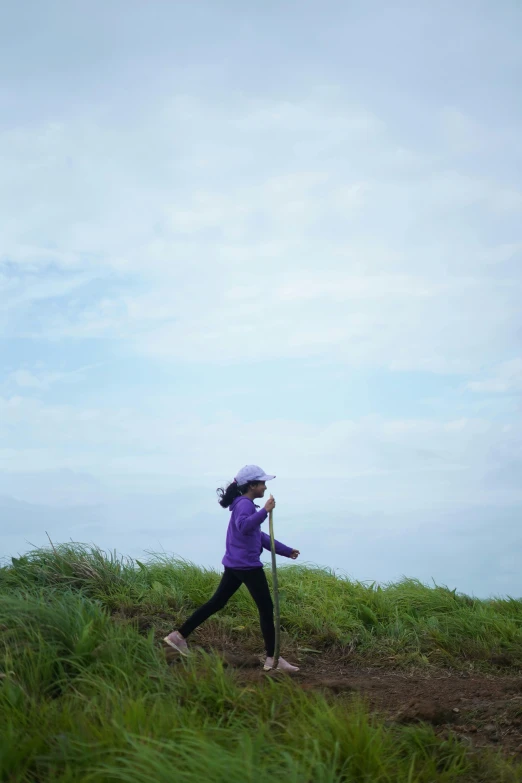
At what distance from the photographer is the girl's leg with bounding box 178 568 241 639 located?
305 inches

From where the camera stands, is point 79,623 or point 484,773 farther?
point 79,623

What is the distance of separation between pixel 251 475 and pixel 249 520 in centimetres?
58

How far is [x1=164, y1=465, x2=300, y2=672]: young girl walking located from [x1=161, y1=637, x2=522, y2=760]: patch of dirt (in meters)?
0.46

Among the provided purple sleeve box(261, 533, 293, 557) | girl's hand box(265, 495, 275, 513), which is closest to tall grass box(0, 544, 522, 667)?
purple sleeve box(261, 533, 293, 557)

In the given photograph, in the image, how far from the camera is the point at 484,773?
482 cm

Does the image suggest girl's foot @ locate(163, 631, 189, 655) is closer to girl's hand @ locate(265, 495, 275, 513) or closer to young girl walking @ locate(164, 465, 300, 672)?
young girl walking @ locate(164, 465, 300, 672)

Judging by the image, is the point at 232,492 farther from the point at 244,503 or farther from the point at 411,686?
the point at 411,686

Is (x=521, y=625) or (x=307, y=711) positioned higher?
(x=521, y=625)

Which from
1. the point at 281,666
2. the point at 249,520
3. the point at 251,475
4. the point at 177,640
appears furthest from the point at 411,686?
the point at 251,475

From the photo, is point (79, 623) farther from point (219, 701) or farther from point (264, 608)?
point (264, 608)

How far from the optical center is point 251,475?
771 centimetres

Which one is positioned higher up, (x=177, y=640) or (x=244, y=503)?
(x=244, y=503)

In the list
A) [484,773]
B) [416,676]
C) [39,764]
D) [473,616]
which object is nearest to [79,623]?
[39,764]

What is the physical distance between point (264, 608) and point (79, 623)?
2102 millimetres
